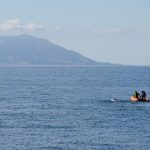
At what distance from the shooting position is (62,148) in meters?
67.1

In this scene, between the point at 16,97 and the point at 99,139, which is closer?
the point at 99,139

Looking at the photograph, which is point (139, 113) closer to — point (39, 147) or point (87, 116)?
point (87, 116)

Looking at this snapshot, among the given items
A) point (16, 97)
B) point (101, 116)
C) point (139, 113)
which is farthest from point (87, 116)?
point (16, 97)

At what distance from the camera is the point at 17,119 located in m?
88.6

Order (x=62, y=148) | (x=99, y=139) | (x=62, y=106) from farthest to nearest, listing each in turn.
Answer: (x=62, y=106) → (x=99, y=139) → (x=62, y=148)

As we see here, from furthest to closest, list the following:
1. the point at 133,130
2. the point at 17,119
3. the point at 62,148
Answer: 1. the point at 17,119
2. the point at 133,130
3. the point at 62,148

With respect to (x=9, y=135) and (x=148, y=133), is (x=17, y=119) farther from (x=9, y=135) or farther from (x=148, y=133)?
(x=148, y=133)

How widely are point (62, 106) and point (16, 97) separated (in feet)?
74.3

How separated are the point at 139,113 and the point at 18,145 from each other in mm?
34889

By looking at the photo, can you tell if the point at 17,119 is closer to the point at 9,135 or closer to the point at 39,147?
the point at 9,135

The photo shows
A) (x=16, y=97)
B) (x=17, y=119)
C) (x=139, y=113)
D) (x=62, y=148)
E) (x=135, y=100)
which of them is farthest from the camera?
(x=16, y=97)

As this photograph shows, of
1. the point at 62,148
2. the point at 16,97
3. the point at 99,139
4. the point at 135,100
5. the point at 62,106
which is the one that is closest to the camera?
the point at 62,148

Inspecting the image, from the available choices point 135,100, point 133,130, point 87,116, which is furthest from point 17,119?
point 135,100

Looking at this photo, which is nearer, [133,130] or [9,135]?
[9,135]
